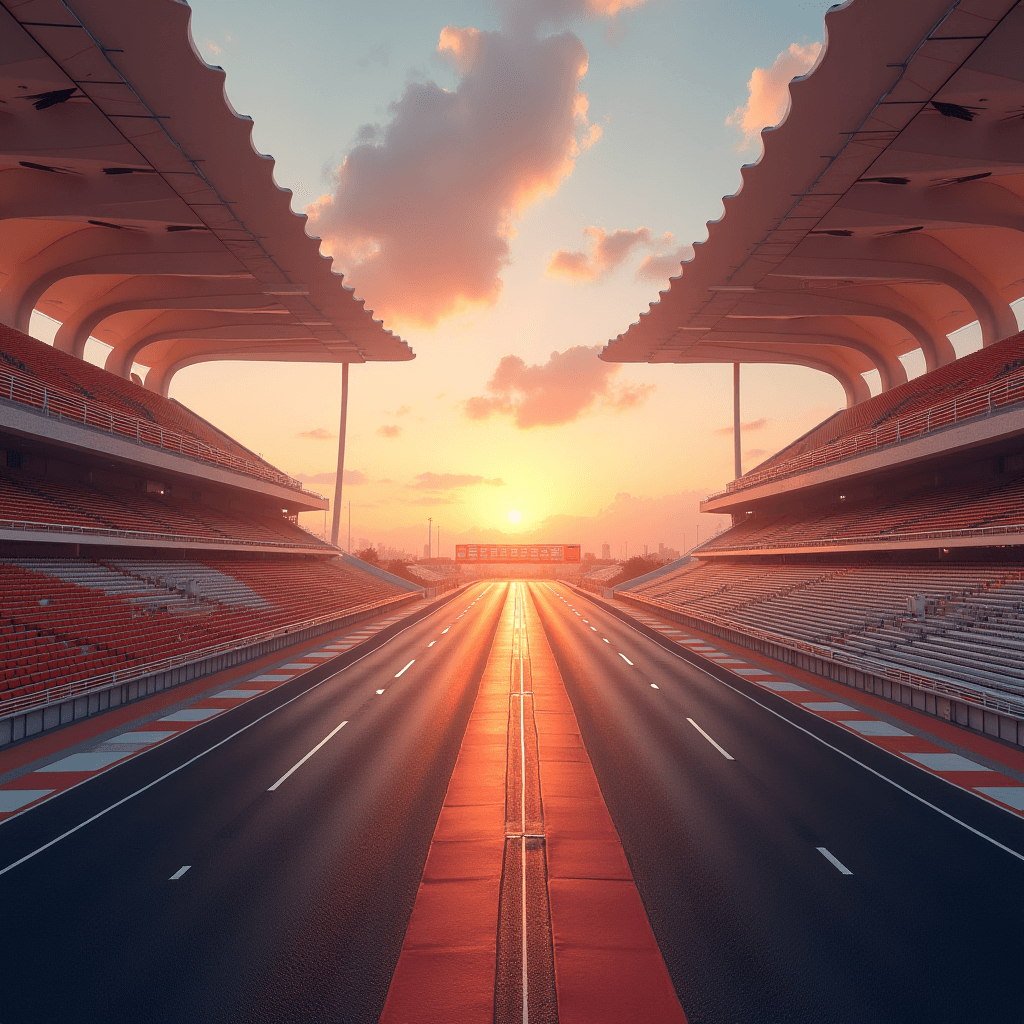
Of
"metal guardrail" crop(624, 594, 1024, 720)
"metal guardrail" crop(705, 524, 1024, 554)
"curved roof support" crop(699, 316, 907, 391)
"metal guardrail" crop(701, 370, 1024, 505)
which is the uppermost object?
"curved roof support" crop(699, 316, 907, 391)

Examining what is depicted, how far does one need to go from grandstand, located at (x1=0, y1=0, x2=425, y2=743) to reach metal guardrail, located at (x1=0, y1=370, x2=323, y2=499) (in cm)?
14

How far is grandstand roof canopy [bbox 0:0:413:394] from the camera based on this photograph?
55.5 feet

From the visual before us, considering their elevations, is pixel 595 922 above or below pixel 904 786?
below

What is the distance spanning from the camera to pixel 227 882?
783cm

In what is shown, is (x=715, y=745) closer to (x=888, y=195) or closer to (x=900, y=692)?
(x=900, y=692)

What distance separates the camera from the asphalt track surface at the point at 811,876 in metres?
6.02

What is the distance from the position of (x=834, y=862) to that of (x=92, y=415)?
2919cm

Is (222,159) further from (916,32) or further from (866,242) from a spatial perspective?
(866,242)

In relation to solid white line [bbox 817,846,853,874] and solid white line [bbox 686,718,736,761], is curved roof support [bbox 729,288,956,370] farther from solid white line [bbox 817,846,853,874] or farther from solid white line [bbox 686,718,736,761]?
solid white line [bbox 817,846,853,874]

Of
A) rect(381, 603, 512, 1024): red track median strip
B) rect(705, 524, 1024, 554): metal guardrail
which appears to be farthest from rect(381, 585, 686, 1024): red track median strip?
rect(705, 524, 1024, 554): metal guardrail

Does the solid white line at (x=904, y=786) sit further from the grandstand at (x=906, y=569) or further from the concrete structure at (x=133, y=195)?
the concrete structure at (x=133, y=195)

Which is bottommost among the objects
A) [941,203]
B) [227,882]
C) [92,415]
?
[227,882]

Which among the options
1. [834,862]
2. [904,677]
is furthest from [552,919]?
[904,677]

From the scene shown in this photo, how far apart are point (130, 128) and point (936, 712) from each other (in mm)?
31031
